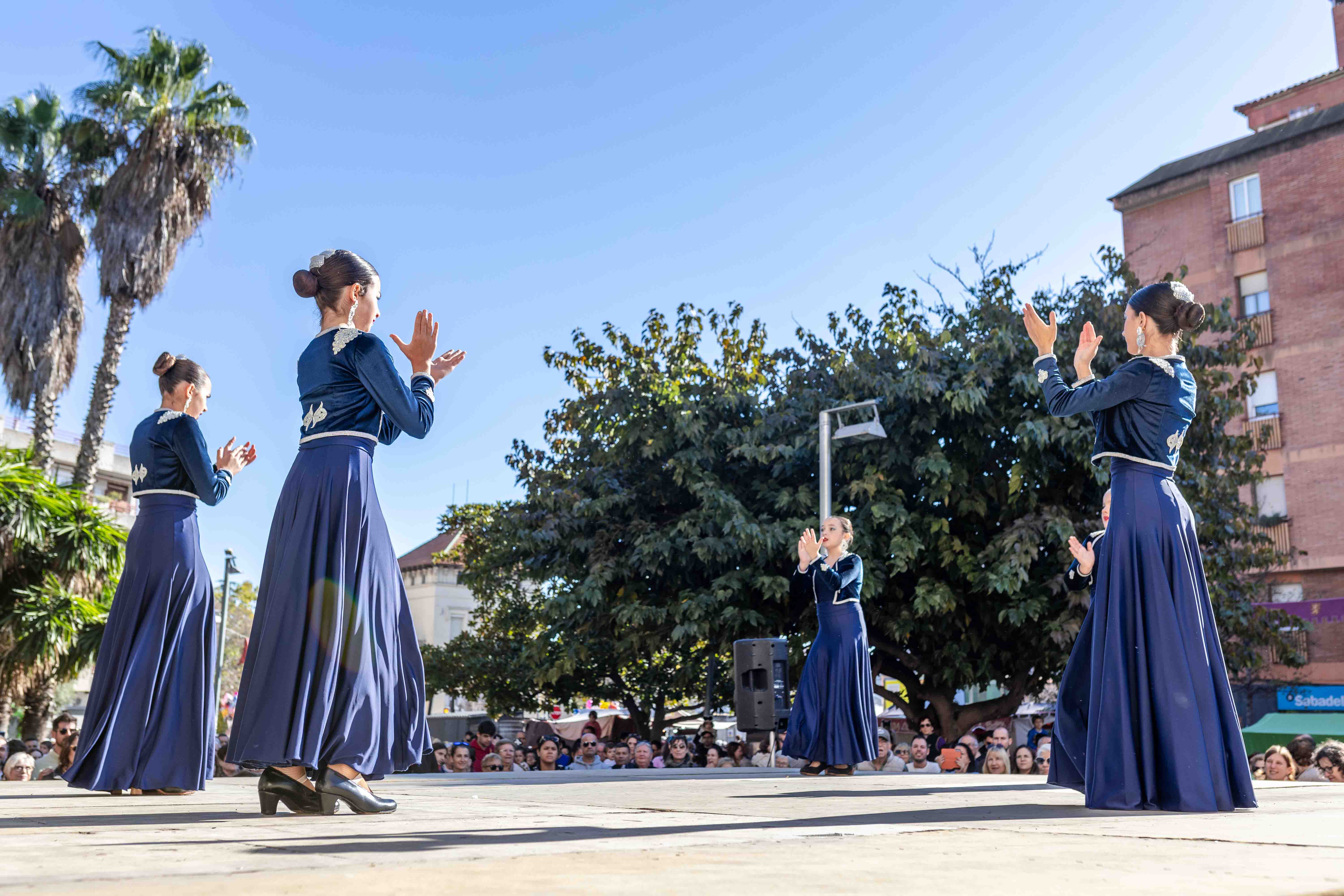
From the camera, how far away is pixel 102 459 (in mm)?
46531

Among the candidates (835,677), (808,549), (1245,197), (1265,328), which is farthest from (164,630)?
(1245,197)

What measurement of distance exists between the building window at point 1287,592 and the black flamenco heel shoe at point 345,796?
30.0 meters

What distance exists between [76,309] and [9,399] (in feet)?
6.79

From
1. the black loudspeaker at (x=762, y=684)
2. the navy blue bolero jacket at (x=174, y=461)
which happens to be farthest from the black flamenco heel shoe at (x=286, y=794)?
the black loudspeaker at (x=762, y=684)

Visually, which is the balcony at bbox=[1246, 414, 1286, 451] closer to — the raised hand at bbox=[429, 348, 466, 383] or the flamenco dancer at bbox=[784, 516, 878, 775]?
the flamenco dancer at bbox=[784, 516, 878, 775]

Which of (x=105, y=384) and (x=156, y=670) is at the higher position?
(x=105, y=384)

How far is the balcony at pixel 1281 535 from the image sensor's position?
1159 inches

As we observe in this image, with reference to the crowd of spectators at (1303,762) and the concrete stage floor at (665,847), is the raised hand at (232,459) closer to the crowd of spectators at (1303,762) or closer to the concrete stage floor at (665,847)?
the concrete stage floor at (665,847)

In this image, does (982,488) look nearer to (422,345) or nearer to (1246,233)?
(422,345)

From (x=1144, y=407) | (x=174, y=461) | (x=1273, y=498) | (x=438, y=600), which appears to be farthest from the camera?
(x=438, y=600)

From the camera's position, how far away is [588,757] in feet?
49.6

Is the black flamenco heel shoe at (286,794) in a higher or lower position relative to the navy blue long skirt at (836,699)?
lower

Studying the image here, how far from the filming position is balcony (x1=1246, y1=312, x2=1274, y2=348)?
31.0 m

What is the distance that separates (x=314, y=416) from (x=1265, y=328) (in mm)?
31987
